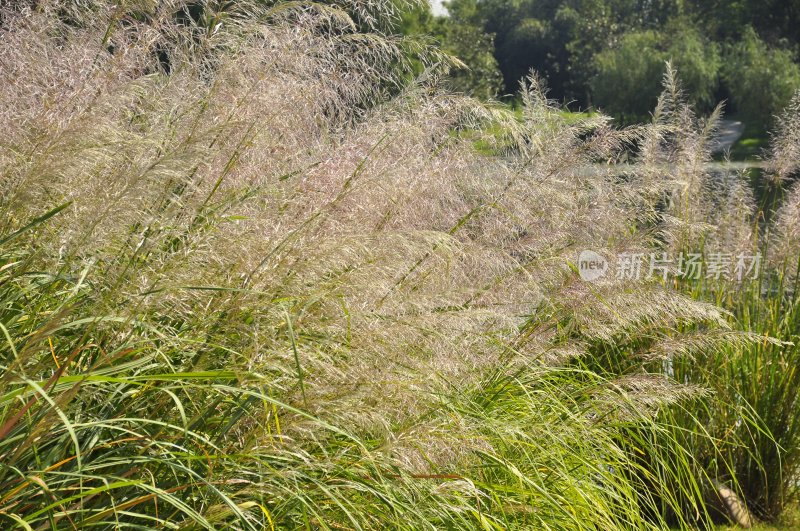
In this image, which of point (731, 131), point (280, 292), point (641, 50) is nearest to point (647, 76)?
point (641, 50)

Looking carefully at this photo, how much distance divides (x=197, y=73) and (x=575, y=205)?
1.49m

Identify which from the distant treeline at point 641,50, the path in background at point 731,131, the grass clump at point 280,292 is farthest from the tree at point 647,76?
the grass clump at point 280,292

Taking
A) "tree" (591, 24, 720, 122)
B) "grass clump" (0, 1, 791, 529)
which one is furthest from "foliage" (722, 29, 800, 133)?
"grass clump" (0, 1, 791, 529)

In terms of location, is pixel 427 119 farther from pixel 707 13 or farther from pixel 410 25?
pixel 707 13

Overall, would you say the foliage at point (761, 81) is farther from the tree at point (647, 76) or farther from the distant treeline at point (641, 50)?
the tree at point (647, 76)

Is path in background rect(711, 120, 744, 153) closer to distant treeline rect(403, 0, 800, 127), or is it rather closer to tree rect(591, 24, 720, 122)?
distant treeline rect(403, 0, 800, 127)

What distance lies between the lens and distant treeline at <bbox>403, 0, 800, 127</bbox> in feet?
102

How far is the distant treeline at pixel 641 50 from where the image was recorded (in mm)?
31062

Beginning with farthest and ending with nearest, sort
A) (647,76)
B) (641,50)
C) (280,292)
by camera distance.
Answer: (641,50), (647,76), (280,292)

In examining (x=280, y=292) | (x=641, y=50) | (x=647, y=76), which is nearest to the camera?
(x=280, y=292)

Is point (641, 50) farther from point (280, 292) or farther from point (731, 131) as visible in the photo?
point (280, 292)

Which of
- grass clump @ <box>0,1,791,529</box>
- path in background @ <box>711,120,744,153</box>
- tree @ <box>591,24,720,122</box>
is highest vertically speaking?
grass clump @ <box>0,1,791,529</box>

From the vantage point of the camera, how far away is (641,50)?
36438 millimetres

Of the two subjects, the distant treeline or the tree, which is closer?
the distant treeline
